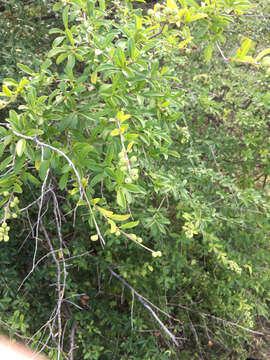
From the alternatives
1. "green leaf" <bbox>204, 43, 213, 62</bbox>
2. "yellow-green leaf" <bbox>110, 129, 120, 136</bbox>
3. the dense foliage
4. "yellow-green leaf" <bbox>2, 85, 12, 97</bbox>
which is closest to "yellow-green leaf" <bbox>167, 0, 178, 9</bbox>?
the dense foliage

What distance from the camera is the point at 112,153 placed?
1183mm

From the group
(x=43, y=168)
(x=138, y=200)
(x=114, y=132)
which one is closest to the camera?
(x=114, y=132)

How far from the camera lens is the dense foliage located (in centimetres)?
128

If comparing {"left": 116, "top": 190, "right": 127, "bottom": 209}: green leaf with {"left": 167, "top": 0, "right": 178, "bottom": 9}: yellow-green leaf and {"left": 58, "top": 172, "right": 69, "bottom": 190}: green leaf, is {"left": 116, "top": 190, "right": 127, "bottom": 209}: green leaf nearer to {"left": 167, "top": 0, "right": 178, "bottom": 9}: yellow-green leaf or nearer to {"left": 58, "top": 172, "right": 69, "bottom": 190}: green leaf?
{"left": 58, "top": 172, "right": 69, "bottom": 190}: green leaf

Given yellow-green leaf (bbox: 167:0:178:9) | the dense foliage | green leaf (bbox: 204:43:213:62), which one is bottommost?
the dense foliage

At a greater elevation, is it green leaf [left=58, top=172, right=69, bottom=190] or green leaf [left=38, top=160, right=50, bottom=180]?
green leaf [left=38, top=160, right=50, bottom=180]

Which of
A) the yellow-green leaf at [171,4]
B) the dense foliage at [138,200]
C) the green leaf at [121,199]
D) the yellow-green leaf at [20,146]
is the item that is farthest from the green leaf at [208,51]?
the yellow-green leaf at [20,146]

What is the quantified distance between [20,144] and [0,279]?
1.37m

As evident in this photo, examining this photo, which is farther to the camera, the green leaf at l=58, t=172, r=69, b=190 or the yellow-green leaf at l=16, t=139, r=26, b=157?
the green leaf at l=58, t=172, r=69, b=190

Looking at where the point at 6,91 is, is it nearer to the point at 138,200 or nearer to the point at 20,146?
the point at 20,146

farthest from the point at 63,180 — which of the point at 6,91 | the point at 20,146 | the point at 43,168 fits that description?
the point at 6,91

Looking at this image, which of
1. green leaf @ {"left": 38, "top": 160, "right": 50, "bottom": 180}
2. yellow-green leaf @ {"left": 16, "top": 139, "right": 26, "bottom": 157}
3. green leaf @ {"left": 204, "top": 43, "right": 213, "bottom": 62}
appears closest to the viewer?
yellow-green leaf @ {"left": 16, "top": 139, "right": 26, "bottom": 157}

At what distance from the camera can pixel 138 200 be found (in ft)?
7.65

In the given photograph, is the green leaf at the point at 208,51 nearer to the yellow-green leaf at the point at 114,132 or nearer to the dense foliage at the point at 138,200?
the dense foliage at the point at 138,200
